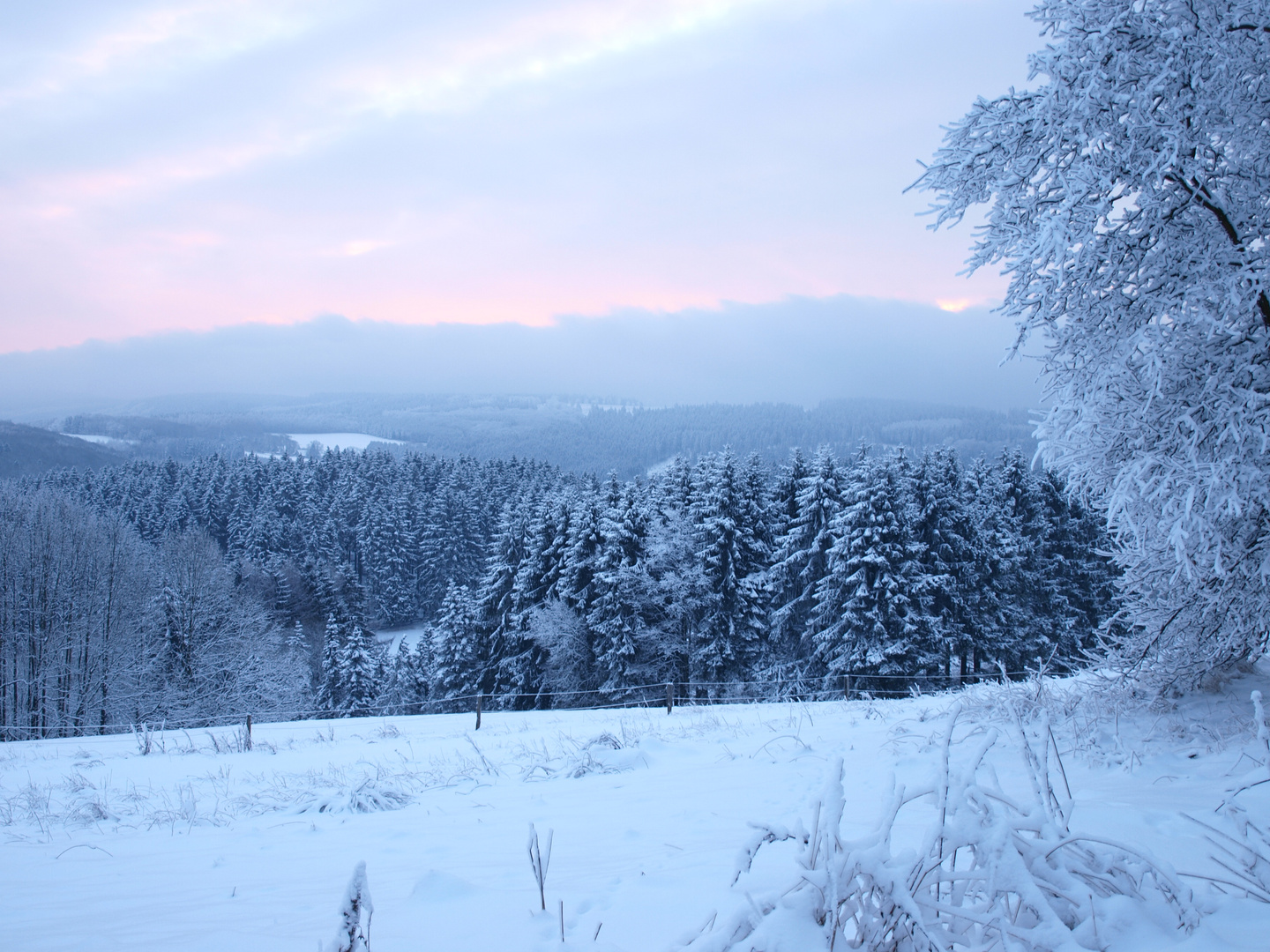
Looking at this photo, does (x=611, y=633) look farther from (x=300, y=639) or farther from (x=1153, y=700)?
(x=300, y=639)

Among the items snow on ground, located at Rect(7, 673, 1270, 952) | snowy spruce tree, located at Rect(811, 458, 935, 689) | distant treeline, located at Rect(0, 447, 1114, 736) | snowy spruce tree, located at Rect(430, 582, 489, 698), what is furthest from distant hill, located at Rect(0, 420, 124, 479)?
snow on ground, located at Rect(7, 673, 1270, 952)

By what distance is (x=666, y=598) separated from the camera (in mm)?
29547

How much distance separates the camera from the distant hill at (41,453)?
11244 cm

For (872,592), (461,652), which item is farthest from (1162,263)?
(461,652)

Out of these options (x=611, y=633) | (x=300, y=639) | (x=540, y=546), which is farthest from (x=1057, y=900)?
(x=300, y=639)

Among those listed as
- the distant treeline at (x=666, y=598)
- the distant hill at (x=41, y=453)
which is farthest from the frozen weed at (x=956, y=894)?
the distant hill at (x=41, y=453)

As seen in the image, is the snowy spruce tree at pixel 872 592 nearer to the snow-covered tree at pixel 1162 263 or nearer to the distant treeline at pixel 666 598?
the distant treeline at pixel 666 598

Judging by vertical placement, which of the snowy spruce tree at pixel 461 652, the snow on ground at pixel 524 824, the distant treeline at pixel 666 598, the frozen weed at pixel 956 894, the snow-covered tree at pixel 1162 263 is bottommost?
the snowy spruce tree at pixel 461 652

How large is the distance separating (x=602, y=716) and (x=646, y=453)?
168 meters

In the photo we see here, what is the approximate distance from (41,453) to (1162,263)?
167m

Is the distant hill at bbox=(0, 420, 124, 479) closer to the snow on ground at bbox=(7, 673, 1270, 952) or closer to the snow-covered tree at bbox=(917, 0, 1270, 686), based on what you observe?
the snow on ground at bbox=(7, 673, 1270, 952)

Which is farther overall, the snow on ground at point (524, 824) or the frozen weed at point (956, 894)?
the snow on ground at point (524, 824)

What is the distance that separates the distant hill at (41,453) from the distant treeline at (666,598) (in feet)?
319

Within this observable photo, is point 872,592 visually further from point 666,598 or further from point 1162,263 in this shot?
point 1162,263
